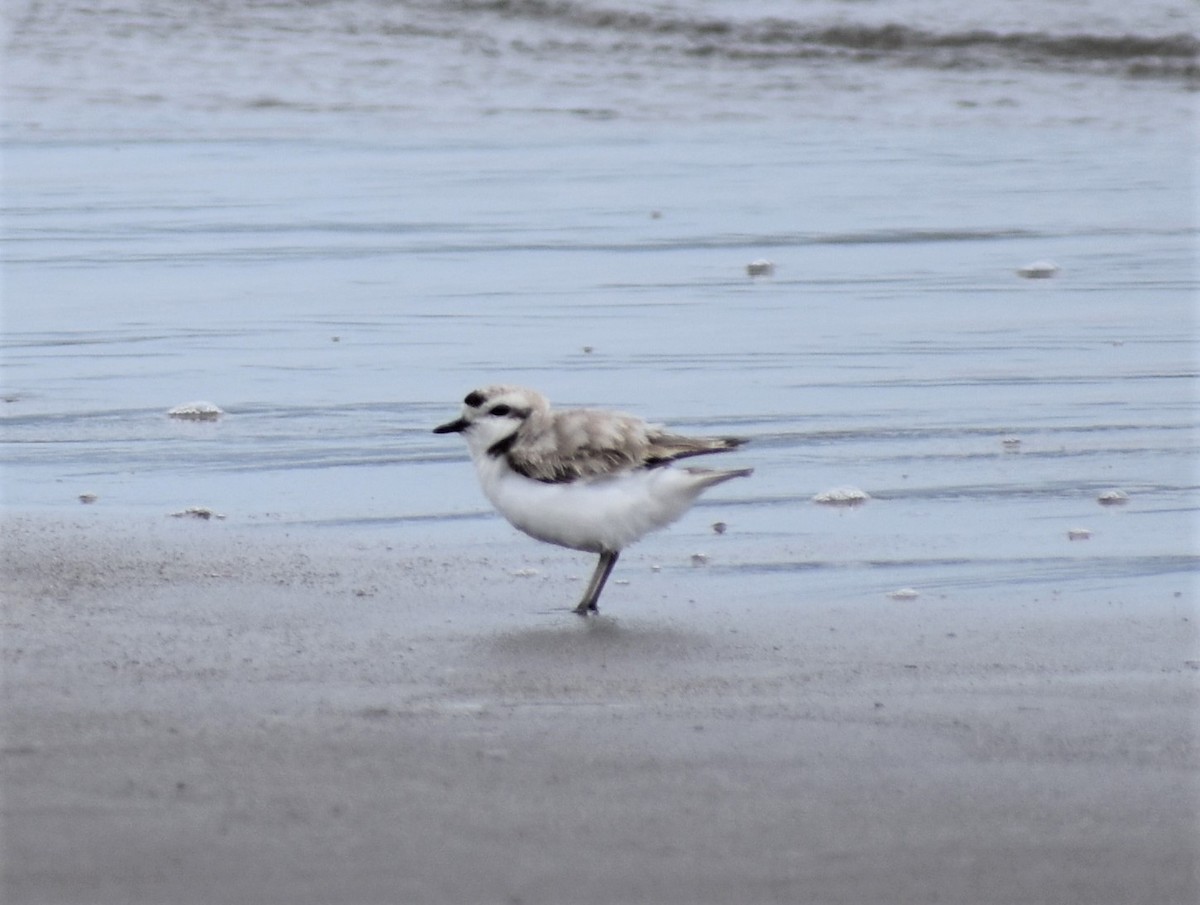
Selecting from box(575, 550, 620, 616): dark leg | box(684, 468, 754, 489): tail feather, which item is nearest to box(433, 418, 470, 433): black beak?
box(575, 550, 620, 616): dark leg

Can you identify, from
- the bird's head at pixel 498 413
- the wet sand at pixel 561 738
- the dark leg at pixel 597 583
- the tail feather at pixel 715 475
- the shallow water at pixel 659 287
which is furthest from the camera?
the shallow water at pixel 659 287

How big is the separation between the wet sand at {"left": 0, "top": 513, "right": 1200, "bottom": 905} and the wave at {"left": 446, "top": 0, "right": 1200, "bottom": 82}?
1368cm

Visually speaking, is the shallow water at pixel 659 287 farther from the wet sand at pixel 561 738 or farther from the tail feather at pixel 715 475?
the wet sand at pixel 561 738

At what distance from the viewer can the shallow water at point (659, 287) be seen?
247 inches

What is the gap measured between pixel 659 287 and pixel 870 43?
1056cm

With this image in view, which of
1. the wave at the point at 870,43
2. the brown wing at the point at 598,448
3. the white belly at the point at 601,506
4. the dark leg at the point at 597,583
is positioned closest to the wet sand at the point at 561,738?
the dark leg at the point at 597,583

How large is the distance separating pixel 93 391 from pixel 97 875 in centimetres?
473

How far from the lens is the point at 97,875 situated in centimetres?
325

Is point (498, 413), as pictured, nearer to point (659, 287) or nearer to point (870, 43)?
point (659, 287)

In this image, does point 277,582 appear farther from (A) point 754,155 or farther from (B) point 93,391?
(A) point 754,155

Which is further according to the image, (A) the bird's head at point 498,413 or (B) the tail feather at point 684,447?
(A) the bird's head at point 498,413

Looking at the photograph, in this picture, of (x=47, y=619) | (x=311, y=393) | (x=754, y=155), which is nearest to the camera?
(x=47, y=619)

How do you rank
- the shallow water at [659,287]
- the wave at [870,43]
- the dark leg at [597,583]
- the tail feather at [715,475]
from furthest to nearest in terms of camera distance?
1. the wave at [870,43]
2. the shallow water at [659,287]
3. the tail feather at [715,475]
4. the dark leg at [597,583]

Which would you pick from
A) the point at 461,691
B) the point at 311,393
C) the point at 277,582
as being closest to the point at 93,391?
the point at 311,393
